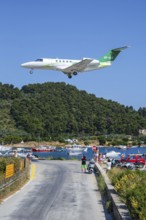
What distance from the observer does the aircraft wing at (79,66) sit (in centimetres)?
3523

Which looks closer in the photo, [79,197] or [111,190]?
[111,190]

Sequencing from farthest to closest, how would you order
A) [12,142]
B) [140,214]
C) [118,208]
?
[12,142] → [118,208] → [140,214]

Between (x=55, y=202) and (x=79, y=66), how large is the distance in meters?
16.8

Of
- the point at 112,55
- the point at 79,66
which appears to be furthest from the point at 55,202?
the point at 112,55

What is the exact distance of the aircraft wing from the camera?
1387 inches

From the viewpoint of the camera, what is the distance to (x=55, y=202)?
807 inches

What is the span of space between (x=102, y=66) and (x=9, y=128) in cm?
15199

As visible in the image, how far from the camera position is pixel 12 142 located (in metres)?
179

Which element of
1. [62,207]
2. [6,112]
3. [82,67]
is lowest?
[62,207]

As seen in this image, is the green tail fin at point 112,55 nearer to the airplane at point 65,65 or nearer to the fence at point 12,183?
the airplane at point 65,65

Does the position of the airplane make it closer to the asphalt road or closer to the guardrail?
the asphalt road

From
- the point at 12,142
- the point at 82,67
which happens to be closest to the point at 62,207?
the point at 82,67

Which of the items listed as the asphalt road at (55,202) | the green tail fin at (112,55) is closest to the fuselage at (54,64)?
the green tail fin at (112,55)

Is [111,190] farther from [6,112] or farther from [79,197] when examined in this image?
[6,112]
